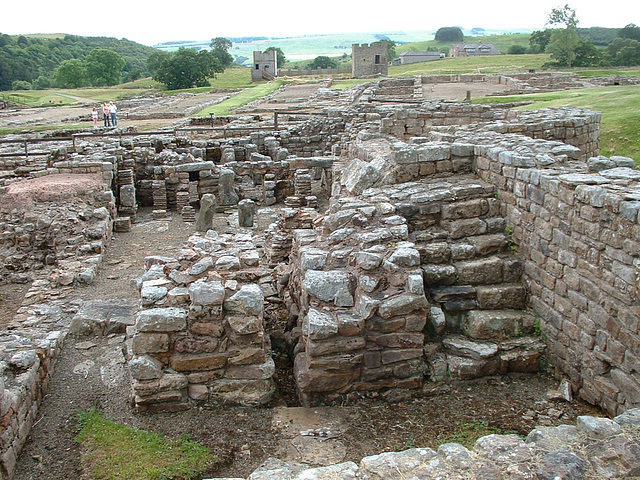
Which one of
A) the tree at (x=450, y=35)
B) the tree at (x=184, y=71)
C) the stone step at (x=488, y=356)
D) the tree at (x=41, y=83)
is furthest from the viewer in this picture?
the tree at (x=450, y=35)

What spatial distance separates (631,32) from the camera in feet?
250

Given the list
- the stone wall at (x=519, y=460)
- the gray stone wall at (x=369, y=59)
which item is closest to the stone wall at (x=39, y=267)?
the stone wall at (x=519, y=460)

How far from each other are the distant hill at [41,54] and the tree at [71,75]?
8.29 metres

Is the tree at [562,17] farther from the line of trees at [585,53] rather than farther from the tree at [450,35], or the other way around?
the tree at [450,35]

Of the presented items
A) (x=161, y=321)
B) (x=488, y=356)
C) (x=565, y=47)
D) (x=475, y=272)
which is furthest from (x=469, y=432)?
(x=565, y=47)

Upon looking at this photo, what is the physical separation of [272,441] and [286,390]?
47.2 inches

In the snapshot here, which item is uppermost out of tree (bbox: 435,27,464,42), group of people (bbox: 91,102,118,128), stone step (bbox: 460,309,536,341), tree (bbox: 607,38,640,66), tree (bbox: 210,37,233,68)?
tree (bbox: 435,27,464,42)

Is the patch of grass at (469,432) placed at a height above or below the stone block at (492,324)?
below

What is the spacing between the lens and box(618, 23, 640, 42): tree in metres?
75.6

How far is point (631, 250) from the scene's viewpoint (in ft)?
19.0

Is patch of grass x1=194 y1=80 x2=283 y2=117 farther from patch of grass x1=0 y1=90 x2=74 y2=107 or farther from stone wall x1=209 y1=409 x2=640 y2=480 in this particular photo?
stone wall x1=209 y1=409 x2=640 y2=480

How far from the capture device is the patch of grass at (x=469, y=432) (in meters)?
5.96

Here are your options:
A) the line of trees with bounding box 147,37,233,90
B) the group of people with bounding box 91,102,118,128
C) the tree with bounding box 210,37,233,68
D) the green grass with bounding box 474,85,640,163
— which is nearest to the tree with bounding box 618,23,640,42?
the line of trees with bounding box 147,37,233,90

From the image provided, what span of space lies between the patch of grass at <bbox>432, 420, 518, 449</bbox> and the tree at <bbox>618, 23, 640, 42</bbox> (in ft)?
273
